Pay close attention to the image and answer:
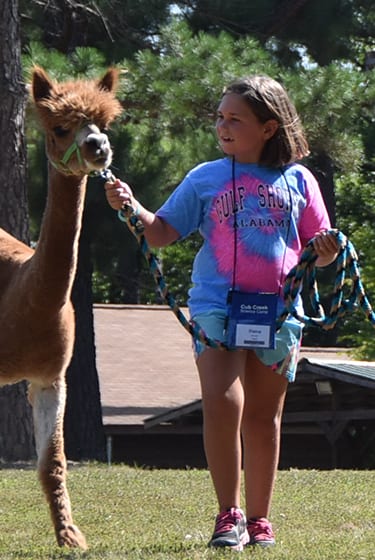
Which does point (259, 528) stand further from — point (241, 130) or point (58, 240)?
point (241, 130)

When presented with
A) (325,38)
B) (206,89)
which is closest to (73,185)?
(206,89)

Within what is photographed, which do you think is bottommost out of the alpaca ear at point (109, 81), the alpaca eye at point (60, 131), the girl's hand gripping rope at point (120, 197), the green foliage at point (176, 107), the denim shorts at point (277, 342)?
the denim shorts at point (277, 342)

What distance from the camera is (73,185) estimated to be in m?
5.28

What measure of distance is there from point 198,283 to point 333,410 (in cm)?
1370

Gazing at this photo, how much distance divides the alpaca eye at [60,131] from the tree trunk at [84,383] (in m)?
11.1

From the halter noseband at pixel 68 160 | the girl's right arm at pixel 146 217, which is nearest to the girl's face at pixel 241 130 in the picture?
the girl's right arm at pixel 146 217

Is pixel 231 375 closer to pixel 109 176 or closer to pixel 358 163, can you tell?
pixel 109 176

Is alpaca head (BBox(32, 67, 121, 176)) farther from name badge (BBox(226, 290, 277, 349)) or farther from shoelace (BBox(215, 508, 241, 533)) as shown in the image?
shoelace (BBox(215, 508, 241, 533))

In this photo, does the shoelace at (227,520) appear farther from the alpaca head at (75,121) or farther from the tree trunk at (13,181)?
the tree trunk at (13,181)

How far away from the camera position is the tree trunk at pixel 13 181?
12508 mm

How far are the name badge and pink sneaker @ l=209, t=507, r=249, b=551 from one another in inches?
26.4

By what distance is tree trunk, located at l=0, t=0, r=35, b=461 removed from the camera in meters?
12.5

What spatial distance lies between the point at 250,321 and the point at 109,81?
140 cm

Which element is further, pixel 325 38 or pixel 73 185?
pixel 325 38
